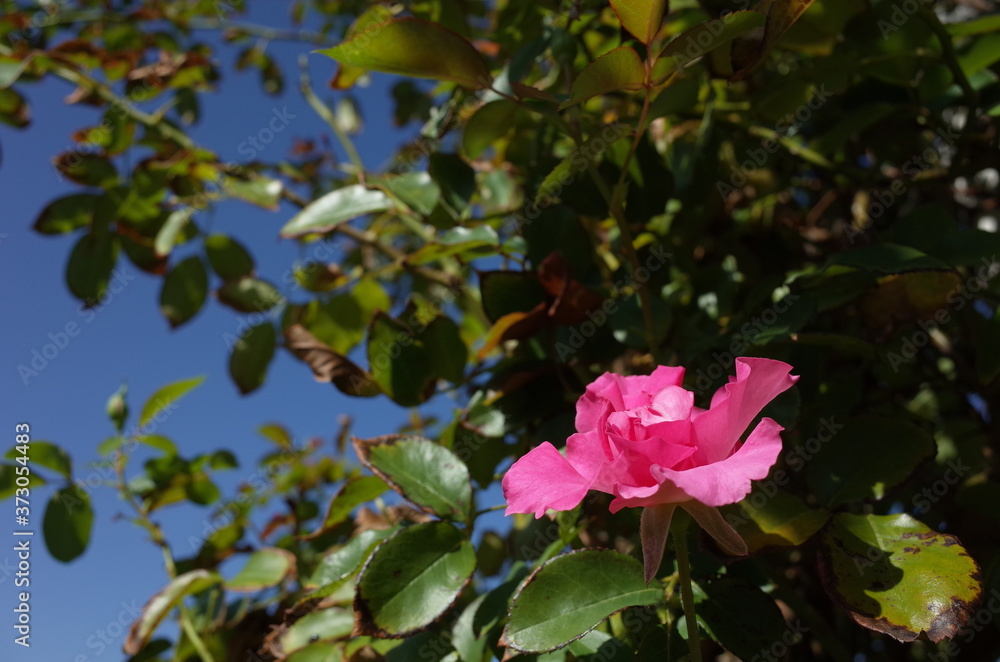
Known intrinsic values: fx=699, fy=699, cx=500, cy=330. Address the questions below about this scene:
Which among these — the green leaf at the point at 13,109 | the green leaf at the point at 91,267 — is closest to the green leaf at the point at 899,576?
the green leaf at the point at 91,267

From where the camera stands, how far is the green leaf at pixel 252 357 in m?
1.03

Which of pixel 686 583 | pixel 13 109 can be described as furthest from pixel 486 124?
pixel 13 109

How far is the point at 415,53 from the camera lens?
0.56m

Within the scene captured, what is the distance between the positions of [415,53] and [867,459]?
1.63 feet

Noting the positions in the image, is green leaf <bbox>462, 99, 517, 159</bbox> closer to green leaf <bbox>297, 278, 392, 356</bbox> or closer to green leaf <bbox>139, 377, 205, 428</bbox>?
green leaf <bbox>297, 278, 392, 356</bbox>

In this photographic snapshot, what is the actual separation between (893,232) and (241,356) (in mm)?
865

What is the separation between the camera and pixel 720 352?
2.13 feet

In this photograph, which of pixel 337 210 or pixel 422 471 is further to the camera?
pixel 337 210

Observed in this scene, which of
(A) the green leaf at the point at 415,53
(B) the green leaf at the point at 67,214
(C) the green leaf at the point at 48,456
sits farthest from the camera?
(B) the green leaf at the point at 67,214

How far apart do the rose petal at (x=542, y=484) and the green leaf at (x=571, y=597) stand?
0.38 feet

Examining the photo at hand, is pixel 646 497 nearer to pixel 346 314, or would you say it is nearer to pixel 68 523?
pixel 346 314

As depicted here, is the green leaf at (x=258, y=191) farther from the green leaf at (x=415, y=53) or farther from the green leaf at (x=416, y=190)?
the green leaf at (x=415, y=53)

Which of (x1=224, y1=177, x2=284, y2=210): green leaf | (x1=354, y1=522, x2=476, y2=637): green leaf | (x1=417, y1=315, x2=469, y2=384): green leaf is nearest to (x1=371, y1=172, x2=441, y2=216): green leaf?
(x1=417, y1=315, x2=469, y2=384): green leaf

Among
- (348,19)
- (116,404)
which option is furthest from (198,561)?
(348,19)
